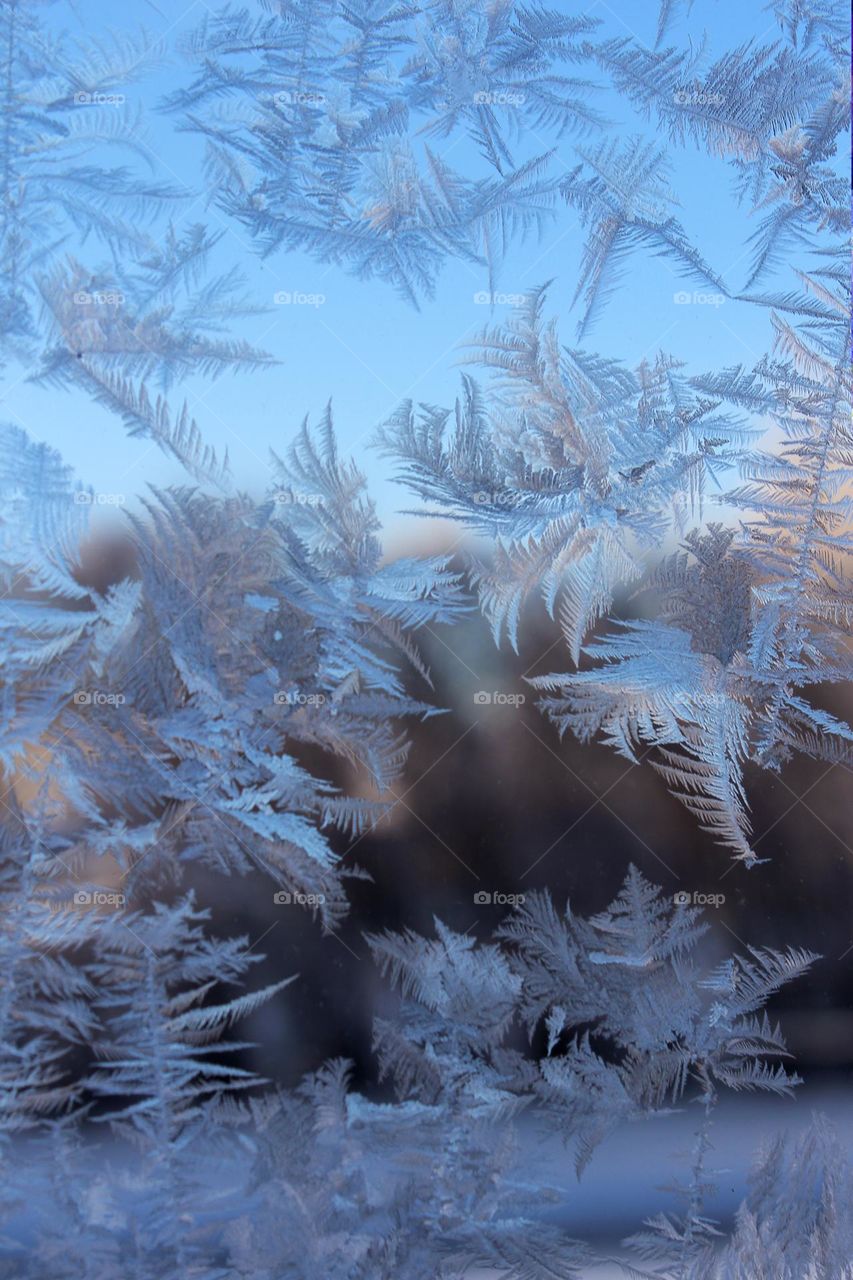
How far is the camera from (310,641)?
1142mm

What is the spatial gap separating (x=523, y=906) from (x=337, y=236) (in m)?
0.81
